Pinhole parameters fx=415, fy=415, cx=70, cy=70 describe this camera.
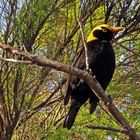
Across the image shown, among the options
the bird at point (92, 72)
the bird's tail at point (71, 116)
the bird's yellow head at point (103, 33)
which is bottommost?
the bird's tail at point (71, 116)

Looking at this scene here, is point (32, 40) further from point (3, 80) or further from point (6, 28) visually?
point (3, 80)

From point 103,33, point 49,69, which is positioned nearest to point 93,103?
point 103,33

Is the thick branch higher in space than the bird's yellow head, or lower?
lower

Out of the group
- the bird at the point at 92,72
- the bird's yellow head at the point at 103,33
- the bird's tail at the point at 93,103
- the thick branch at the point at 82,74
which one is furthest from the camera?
the bird's yellow head at the point at 103,33

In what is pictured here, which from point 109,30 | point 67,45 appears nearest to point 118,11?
point 67,45

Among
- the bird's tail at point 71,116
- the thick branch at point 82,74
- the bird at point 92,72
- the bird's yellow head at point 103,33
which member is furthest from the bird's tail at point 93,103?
the thick branch at point 82,74

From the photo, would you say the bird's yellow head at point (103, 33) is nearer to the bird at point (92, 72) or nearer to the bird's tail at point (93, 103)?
the bird at point (92, 72)

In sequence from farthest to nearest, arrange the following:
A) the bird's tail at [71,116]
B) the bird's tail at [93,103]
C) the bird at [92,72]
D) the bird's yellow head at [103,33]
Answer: the bird's yellow head at [103,33], the bird's tail at [93,103], the bird at [92,72], the bird's tail at [71,116]

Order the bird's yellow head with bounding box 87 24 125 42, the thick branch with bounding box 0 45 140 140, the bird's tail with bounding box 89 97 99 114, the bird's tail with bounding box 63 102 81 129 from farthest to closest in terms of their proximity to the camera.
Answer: the bird's yellow head with bounding box 87 24 125 42, the bird's tail with bounding box 89 97 99 114, the bird's tail with bounding box 63 102 81 129, the thick branch with bounding box 0 45 140 140

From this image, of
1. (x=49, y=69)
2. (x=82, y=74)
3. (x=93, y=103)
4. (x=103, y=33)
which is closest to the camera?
(x=82, y=74)

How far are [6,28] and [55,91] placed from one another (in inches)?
26.3

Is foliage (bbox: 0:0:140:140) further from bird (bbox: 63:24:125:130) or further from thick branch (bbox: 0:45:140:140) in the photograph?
thick branch (bbox: 0:45:140:140)

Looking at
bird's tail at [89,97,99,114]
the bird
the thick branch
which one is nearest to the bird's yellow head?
the bird

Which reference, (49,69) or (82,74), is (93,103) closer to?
(82,74)
